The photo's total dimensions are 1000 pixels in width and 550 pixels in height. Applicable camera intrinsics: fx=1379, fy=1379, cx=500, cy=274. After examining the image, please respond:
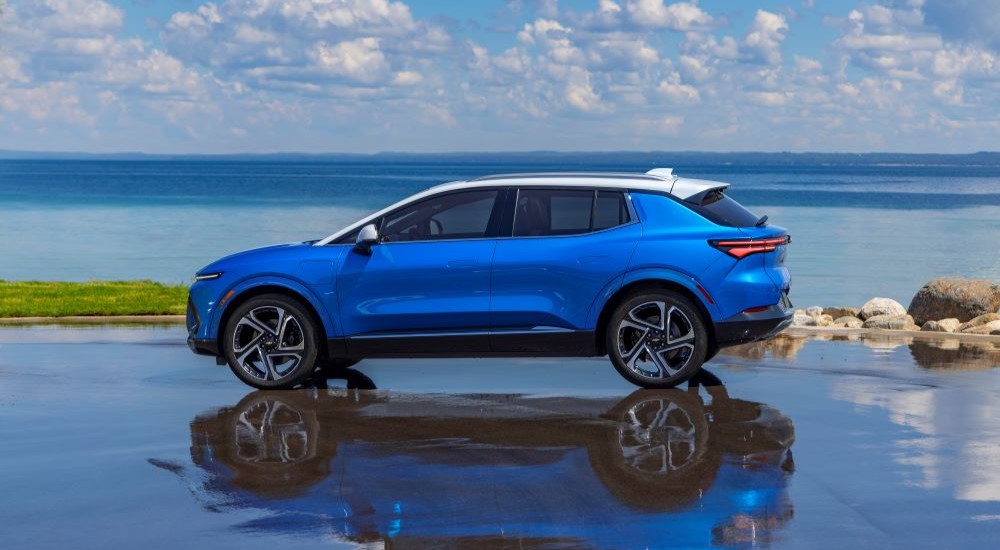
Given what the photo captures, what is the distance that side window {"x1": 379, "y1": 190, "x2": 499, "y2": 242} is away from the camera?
11.3 m

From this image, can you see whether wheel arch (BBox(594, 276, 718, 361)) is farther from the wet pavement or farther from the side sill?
the wet pavement

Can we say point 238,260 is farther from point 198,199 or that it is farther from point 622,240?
point 198,199

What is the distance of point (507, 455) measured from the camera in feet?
27.1

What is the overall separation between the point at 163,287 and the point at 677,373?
1387 cm

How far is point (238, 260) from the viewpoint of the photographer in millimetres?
11445

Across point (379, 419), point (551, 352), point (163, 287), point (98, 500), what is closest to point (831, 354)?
point (551, 352)

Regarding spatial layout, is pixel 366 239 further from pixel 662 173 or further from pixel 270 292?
pixel 662 173

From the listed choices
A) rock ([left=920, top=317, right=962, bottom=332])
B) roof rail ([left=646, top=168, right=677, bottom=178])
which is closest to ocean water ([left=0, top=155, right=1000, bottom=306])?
rock ([left=920, top=317, right=962, bottom=332])

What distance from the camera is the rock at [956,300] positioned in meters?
20.0

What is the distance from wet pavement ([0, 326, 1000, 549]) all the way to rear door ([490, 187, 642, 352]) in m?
0.47

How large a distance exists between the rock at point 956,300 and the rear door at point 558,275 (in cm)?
1065

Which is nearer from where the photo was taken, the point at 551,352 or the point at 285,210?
the point at 551,352

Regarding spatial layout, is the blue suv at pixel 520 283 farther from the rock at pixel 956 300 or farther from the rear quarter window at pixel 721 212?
the rock at pixel 956 300

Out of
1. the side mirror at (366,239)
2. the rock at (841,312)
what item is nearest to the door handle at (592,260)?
the side mirror at (366,239)
